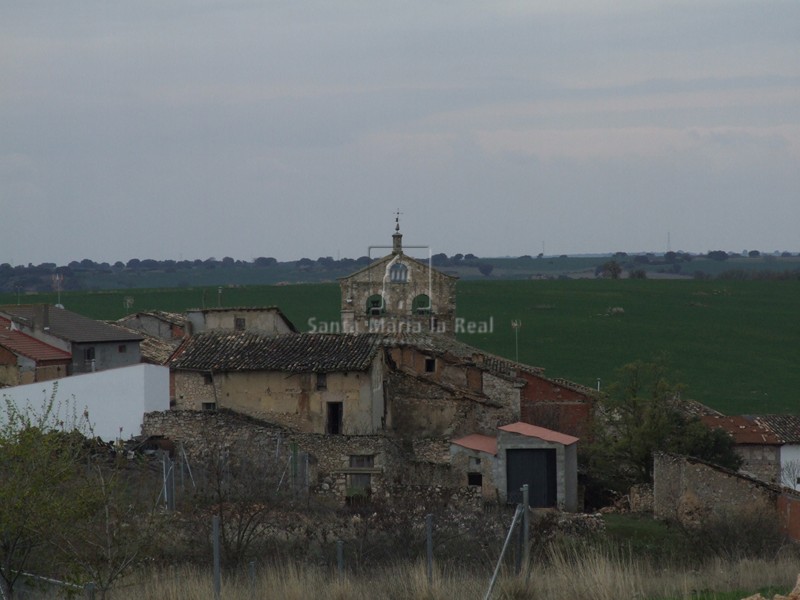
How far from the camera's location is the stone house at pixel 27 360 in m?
39.2

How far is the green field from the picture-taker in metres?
59.0

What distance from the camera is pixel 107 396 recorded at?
31812mm

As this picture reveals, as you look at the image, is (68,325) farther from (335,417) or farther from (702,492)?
(702,492)

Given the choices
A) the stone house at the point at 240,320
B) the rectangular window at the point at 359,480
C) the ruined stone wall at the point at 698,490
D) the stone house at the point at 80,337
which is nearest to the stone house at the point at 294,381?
the rectangular window at the point at 359,480

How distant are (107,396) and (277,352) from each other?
464cm

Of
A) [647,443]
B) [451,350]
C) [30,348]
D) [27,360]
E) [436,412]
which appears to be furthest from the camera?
[451,350]

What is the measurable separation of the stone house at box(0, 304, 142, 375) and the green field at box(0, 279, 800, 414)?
16105 mm

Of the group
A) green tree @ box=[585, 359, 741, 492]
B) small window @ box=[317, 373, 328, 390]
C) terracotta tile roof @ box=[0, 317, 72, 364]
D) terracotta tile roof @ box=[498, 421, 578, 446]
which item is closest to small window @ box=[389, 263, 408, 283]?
terracotta tile roof @ box=[0, 317, 72, 364]

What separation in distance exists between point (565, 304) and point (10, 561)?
262 feet

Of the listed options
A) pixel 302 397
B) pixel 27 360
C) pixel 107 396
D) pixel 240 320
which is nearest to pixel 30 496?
pixel 107 396

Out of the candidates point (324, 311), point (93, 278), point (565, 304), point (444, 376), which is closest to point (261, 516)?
point (444, 376)

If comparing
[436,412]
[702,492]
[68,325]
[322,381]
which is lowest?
[702,492]

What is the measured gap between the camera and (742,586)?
53.0ft

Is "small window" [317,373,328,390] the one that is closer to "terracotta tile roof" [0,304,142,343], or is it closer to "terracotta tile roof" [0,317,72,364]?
"terracotta tile roof" [0,317,72,364]
